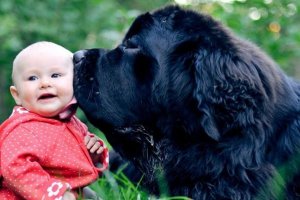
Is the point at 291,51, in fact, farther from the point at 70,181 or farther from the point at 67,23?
the point at 70,181

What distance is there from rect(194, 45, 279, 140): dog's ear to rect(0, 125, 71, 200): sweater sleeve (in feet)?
2.35

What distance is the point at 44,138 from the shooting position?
111 inches

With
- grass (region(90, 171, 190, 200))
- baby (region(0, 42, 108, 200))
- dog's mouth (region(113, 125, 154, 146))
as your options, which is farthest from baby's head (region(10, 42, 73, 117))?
grass (region(90, 171, 190, 200))

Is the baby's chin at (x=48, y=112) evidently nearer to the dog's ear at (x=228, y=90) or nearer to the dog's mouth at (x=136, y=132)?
the dog's mouth at (x=136, y=132)

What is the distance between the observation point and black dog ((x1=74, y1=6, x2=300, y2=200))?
2.85 m

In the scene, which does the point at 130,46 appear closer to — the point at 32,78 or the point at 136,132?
the point at 136,132

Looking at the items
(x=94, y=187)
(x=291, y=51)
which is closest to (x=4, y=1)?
(x=291, y=51)

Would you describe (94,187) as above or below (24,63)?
below

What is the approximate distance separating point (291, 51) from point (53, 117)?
130 inches

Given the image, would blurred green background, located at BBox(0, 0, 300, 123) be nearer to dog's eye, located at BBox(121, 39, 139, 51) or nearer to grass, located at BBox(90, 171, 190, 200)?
grass, located at BBox(90, 171, 190, 200)

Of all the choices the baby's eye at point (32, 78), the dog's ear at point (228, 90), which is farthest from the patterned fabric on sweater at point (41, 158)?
the dog's ear at point (228, 90)

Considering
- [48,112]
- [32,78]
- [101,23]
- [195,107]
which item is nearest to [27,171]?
[48,112]

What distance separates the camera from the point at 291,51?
226 inches

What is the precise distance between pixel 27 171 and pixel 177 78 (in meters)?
0.84
